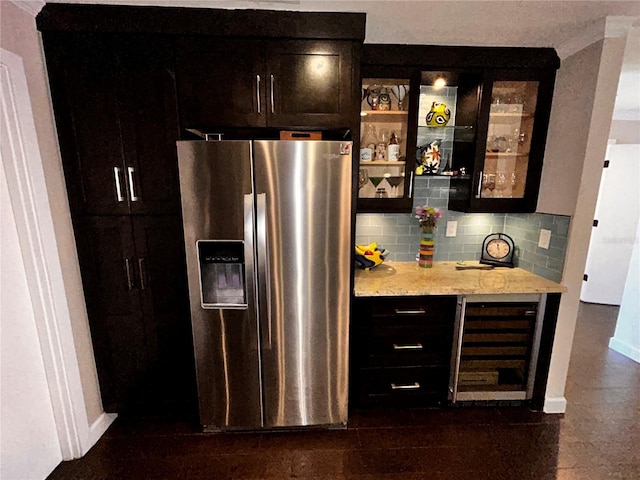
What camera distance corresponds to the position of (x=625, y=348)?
9.15ft

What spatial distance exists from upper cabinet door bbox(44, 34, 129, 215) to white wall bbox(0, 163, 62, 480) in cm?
33

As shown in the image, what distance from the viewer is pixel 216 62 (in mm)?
1622

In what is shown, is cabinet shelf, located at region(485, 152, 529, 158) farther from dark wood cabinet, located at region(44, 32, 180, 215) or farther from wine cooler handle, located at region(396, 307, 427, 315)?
dark wood cabinet, located at region(44, 32, 180, 215)

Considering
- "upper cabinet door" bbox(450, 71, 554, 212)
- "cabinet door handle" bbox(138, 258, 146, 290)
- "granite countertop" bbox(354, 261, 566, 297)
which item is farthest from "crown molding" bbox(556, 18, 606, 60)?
"cabinet door handle" bbox(138, 258, 146, 290)

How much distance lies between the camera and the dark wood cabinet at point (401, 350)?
193 centimetres

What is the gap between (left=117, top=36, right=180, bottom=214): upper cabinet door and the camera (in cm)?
160

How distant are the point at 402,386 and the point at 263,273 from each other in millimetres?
1245

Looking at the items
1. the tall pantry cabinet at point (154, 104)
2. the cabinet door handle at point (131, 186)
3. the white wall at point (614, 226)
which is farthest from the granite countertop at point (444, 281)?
the white wall at point (614, 226)

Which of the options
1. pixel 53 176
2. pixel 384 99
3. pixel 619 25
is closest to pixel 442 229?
pixel 384 99

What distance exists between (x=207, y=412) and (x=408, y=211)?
184 cm

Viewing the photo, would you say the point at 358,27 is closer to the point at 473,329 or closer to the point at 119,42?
the point at 119,42

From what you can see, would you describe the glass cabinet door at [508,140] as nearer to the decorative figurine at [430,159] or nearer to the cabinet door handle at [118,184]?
the decorative figurine at [430,159]

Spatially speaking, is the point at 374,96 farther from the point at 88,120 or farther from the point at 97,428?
the point at 97,428

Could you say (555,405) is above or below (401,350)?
below
